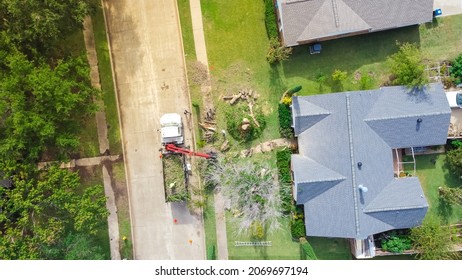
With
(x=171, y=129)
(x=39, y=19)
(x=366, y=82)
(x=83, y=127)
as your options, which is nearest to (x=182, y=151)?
(x=171, y=129)

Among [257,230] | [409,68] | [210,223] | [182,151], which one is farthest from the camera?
[210,223]

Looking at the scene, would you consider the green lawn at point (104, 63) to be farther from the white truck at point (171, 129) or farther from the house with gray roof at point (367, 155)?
the house with gray roof at point (367, 155)

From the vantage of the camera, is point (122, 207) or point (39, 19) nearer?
point (39, 19)

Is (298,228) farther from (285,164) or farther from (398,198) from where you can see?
(398,198)

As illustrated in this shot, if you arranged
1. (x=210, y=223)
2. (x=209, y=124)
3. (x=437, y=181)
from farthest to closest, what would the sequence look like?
1. (x=210, y=223)
2. (x=209, y=124)
3. (x=437, y=181)

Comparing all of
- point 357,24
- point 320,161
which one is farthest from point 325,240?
point 357,24

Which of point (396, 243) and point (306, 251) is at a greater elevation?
point (396, 243)

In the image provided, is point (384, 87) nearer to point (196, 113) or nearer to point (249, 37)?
point (249, 37)
